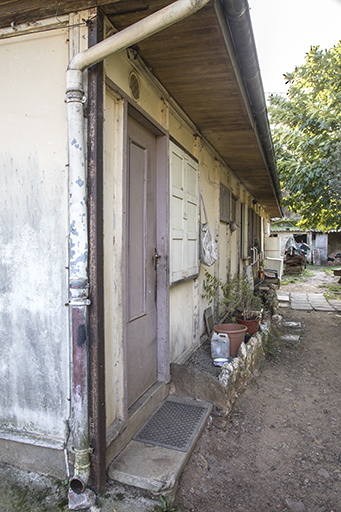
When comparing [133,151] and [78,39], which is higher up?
[78,39]

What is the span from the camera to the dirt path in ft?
7.41

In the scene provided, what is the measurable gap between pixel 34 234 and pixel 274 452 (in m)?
2.54

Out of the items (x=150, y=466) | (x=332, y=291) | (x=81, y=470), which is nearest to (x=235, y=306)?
(x=150, y=466)

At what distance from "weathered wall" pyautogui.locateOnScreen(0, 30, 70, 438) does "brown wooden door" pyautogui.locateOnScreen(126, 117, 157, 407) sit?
0.71 metres

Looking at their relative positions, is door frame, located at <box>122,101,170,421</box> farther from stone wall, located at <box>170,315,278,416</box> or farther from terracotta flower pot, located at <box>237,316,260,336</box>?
terracotta flower pot, located at <box>237,316,260,336</box>

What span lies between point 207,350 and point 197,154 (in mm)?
2572

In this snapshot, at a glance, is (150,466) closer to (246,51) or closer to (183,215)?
(183,215)

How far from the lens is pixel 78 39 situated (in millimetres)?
2043

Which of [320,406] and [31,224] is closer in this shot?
→ [31,224]

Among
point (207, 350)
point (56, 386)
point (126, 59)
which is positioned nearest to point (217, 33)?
point (126, 59)

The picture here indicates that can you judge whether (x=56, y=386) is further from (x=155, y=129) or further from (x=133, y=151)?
(x=155, y=129)

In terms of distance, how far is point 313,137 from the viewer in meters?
9.04

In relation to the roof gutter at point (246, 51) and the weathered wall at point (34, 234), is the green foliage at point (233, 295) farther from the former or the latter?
the weathered wall at point (34, 234)

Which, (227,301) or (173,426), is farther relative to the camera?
(227,301)
